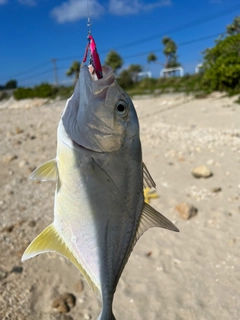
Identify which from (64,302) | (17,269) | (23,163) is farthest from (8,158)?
(64,302)

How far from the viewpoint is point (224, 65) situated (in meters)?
13.5

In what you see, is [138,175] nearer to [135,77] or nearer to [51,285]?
[51,285]

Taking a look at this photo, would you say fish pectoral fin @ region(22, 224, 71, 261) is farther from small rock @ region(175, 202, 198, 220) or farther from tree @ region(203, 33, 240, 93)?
tree @ region(203, 33, 240, 93)

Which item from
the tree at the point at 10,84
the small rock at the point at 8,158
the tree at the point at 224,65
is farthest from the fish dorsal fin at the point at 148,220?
the tree at the point at 10,84

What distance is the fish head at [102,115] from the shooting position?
156 cm

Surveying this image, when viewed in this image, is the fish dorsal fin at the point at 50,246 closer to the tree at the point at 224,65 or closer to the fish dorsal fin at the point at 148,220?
the fish dorsal fin at the point at 148,220

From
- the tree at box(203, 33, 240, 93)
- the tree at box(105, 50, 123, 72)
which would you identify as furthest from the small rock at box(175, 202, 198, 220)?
the tree at box(105, 50, 123, 72)

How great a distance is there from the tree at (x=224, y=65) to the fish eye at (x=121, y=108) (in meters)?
11.6

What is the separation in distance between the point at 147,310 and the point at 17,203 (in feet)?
9.14

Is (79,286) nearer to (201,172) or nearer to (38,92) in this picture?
(201,172)

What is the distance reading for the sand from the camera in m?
3.13

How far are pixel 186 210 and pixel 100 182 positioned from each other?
301 cm

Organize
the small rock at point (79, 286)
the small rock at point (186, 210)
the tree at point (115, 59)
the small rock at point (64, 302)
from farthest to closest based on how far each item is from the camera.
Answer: the tree at point (115, 59)
the small rock at point (186, 210)
the small rock at point (79, 286)
the small rock at point (64, 302)

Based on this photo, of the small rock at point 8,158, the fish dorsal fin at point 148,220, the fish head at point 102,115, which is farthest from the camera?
the small rock at point 8,158
